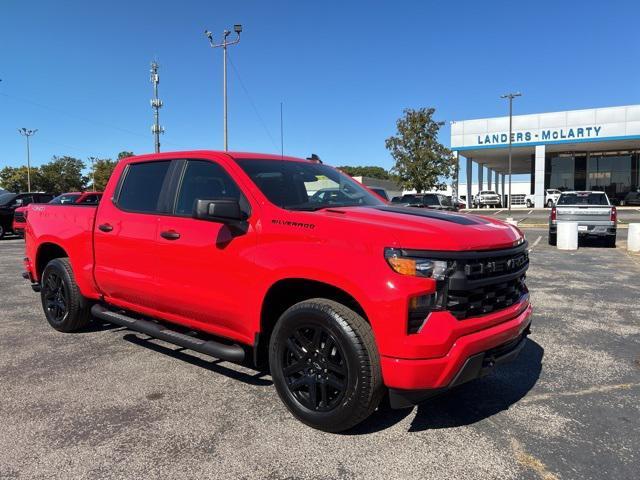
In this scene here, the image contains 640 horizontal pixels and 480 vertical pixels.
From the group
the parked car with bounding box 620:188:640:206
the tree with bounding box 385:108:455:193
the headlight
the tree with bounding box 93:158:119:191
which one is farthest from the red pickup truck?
the tree with bounding box 93:158:119:191

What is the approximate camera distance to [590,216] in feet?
48.2

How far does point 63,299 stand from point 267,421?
3.19 meters

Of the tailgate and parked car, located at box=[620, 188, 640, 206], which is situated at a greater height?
parked car, located at box=[620, 188, 640, 206]

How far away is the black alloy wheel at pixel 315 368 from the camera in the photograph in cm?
314

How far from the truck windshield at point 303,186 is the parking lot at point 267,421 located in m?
1.52

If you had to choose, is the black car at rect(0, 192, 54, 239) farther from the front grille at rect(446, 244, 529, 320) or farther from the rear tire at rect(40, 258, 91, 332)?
the front grille at rect(446, 244, 529, 320)

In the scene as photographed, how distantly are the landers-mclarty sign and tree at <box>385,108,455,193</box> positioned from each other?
3.60m

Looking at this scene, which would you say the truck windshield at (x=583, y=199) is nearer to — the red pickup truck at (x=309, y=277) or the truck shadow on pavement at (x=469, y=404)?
the truck shadow on pavement at (x=469, y=404)

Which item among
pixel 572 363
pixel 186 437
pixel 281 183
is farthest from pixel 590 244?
pixel 186 437

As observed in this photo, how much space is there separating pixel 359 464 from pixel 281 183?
82.9 inches

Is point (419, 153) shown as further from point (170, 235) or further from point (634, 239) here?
point (170, 235)

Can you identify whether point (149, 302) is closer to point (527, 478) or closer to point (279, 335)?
point (279, 335)

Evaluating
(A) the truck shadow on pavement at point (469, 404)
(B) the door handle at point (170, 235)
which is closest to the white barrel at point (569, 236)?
(A) the truck shadow on pavement at point (469, 404)

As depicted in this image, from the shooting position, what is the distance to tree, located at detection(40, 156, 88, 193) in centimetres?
8671
